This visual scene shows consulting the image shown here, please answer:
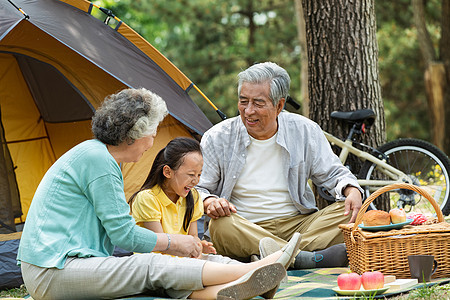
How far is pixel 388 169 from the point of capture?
404cm

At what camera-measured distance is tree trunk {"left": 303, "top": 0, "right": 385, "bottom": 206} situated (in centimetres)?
400

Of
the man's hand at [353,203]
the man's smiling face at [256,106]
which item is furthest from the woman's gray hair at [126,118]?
the man's hand at [353,203]

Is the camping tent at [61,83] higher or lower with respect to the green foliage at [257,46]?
lower

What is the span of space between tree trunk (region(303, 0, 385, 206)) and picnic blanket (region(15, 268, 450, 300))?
1.39m

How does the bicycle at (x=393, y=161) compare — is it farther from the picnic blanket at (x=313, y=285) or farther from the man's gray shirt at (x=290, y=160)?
the picnic blanket at (x=313, y=285)

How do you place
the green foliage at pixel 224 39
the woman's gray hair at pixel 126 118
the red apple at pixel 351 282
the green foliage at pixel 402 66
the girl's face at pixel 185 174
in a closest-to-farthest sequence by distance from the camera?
the woman's gray hair at pixel 126 118 → the red apple at pixel 351 282 → the girl's face at pixel 185 174 → the green foliage at pixel 402 66 → the green foliage at pixel 224 39

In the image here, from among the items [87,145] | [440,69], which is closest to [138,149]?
[87,145]

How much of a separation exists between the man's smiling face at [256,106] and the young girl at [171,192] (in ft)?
1.66

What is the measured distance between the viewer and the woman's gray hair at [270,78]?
314cm

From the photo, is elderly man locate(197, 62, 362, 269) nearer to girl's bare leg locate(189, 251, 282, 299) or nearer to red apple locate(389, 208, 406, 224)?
red apple locate(389, 208, 406, 224)

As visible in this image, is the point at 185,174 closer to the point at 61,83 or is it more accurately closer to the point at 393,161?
the point at 61,83

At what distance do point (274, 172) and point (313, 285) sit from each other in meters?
0.82

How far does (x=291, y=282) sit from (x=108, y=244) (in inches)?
34.4

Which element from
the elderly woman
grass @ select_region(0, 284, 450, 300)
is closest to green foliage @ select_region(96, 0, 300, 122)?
grass @ select_region(0, 284, 450, 300)
